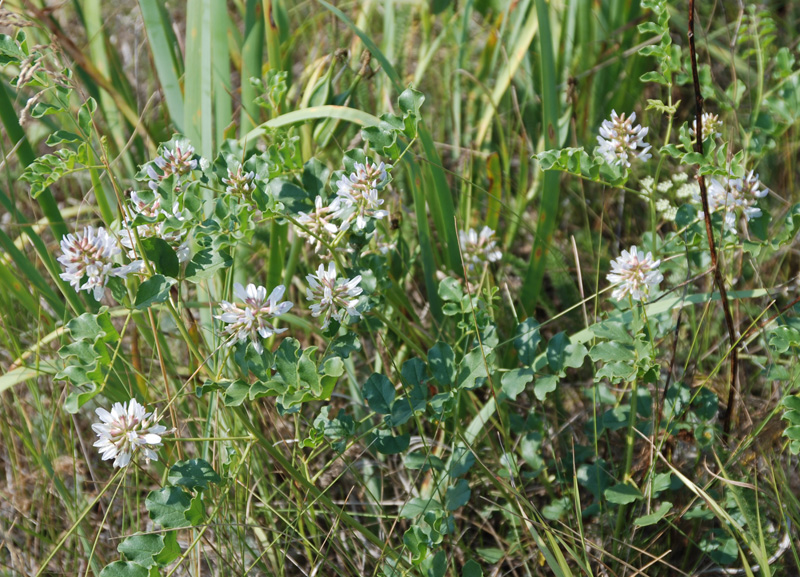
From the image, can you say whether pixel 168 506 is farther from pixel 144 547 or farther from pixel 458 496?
pixel 458 496

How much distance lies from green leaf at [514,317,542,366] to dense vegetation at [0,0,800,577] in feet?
0.06

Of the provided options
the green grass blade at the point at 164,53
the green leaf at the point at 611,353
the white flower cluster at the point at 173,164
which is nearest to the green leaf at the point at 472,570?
the green leaf at the point at 611,353

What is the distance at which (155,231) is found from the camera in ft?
3.61

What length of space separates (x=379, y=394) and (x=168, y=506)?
0.37 meters

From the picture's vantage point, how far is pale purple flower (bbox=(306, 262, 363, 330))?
1046 mm

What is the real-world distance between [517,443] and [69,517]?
3.03ft

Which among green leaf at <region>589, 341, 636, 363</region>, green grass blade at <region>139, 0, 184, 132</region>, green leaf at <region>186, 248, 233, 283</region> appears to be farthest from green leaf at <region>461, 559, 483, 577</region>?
green grass blade at <region>139, 0, 184, 132</region>

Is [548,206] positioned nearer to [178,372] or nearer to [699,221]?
[699,221]

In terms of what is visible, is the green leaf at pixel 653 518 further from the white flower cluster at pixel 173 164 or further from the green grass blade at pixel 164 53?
the green grass blade at pixel 164 53

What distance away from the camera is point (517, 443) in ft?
4.69

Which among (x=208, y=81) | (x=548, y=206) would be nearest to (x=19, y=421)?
(x=208, y=81)

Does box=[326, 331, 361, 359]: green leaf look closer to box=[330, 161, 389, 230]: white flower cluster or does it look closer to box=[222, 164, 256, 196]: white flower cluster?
box=[330, 161, 389, 230]: white flower cluster

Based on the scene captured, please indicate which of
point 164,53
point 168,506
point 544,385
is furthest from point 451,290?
point 164,53

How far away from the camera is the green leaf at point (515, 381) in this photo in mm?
1188
